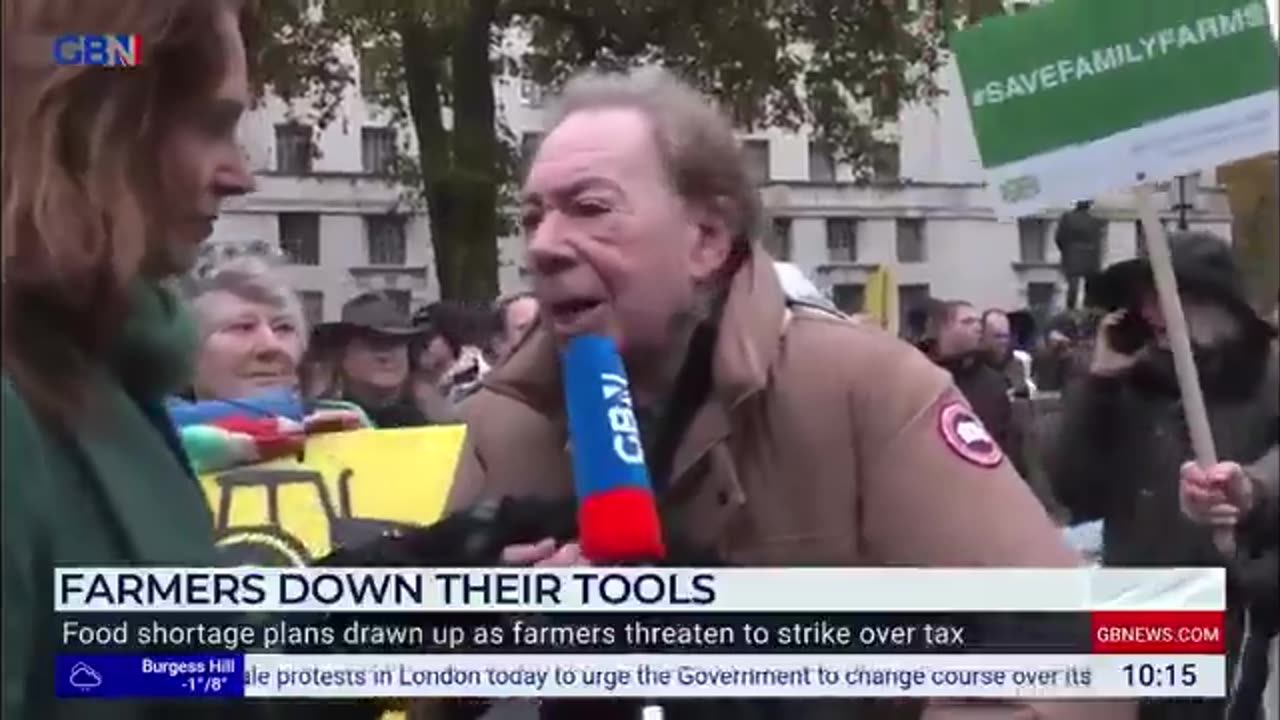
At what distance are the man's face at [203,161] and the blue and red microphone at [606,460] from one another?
345 millimetres

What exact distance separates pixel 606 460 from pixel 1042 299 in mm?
473

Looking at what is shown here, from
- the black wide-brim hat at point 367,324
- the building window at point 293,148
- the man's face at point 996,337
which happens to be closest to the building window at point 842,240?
the man's face at point 996,337

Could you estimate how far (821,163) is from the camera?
1.97m

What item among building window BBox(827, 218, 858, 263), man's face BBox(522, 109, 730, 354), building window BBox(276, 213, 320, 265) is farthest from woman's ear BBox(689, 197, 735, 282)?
building window BBox(276, 213, 320, 265)

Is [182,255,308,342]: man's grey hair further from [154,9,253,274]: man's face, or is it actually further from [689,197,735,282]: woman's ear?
[689,197,735,282]: woman's ear

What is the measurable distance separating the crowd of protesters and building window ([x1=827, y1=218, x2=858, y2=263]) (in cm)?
5

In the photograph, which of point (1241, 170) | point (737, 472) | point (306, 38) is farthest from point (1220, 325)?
point (306, 38)

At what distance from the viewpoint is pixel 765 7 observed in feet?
6.28

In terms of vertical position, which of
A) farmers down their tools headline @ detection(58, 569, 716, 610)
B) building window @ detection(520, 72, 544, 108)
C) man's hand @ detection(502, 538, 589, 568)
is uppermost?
building window @ detection(520, 72, 544, 108)

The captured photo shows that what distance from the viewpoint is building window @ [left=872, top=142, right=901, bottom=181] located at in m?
1.98

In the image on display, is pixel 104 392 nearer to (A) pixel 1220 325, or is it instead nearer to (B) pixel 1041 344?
(B) pixel 1041 344

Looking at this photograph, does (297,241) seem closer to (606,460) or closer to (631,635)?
(606,460)

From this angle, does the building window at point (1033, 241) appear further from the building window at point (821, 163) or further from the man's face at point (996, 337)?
the building window at point (821, 163)

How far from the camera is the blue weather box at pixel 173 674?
1900 millimetres
